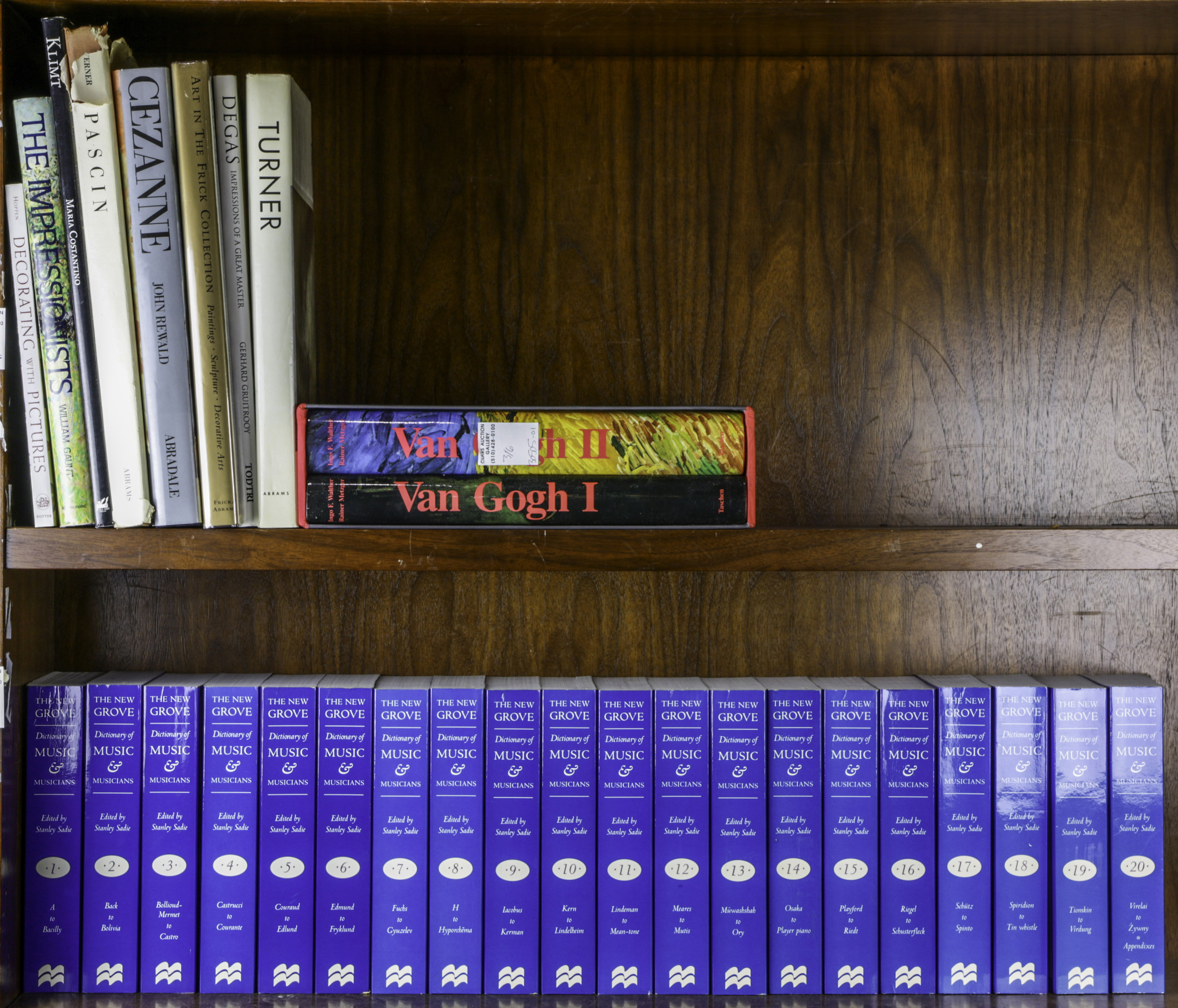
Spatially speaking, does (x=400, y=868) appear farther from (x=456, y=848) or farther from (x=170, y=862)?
(x=170, y=862)

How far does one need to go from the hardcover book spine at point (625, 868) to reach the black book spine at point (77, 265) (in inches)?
18.3

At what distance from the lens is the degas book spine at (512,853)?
2.53ft

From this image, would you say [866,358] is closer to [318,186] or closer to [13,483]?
[318,186]

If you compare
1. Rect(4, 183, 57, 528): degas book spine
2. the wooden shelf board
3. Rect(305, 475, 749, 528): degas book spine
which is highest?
Rect(4, 183, 57, 528): degas book spine

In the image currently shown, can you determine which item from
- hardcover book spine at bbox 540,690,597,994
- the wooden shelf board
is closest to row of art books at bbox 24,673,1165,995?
hardcover book spine at bbox 540,690,597,994

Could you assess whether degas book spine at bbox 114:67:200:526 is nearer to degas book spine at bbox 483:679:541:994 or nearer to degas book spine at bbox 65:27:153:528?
degas book spine at bbox 65:27:153:528

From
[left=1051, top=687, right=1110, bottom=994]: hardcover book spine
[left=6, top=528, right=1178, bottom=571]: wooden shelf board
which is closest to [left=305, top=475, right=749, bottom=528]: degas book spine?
[left=6, top=528, right=1178, bottom=571]: wooden shelf board

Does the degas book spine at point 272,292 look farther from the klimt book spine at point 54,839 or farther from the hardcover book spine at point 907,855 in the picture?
the hardcover book spine at point 907,855

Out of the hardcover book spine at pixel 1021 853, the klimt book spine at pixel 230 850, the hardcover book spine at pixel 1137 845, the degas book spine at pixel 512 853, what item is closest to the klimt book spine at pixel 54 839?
the klimt book spine at pixel 230 850

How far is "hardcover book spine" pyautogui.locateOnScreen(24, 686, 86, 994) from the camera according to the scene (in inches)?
30.0

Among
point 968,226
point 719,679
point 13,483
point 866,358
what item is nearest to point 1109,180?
point 968,226

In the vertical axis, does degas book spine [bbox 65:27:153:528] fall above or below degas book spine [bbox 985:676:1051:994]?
above

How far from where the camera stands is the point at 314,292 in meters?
0.88

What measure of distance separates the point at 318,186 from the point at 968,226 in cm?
66
